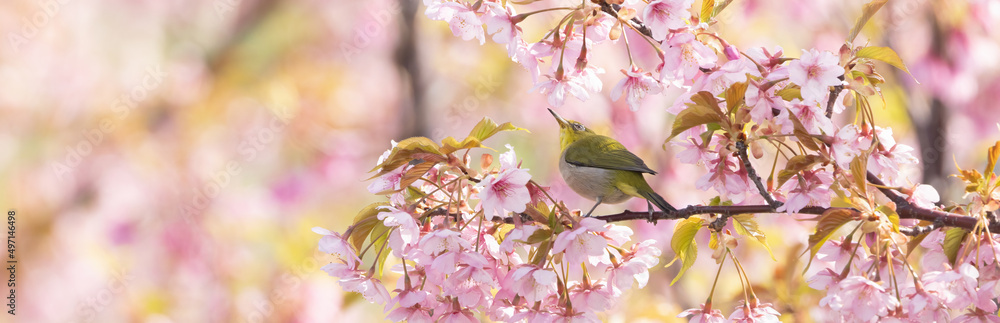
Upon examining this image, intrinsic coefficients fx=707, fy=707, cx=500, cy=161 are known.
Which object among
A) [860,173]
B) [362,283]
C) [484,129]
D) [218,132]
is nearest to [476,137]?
[484,129]

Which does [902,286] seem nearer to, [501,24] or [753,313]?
[753,313]

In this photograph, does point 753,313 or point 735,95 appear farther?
point 753,313

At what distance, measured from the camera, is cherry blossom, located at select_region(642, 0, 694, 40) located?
3.03 feet

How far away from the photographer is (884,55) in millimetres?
903

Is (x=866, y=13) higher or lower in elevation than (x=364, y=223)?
higher

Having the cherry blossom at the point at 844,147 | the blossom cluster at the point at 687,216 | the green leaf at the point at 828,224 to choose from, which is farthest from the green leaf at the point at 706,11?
the green leaf at the point at 828,224

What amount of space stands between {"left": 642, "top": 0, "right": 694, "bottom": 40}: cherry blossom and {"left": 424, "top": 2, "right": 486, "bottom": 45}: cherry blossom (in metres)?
0.25

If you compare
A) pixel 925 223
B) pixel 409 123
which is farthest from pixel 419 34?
pixel 925 223

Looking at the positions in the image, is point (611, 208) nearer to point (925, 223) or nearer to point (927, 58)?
point (927, 58)

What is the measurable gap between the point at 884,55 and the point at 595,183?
54cm

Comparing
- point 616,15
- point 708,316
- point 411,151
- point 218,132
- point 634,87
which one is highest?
point 616,15

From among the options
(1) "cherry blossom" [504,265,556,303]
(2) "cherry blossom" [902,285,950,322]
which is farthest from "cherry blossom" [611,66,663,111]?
(2) "cherry blossom" [902,285,950,322]

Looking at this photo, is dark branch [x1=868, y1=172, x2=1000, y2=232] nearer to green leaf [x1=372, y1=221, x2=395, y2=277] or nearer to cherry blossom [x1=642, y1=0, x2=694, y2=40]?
cherry blossom [x1=642, y1=0, x2=694, y2=40]

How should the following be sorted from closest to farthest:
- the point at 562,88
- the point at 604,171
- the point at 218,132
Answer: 1. the point at 562,88
2. the point at 604,171
3. the point at 218,132
